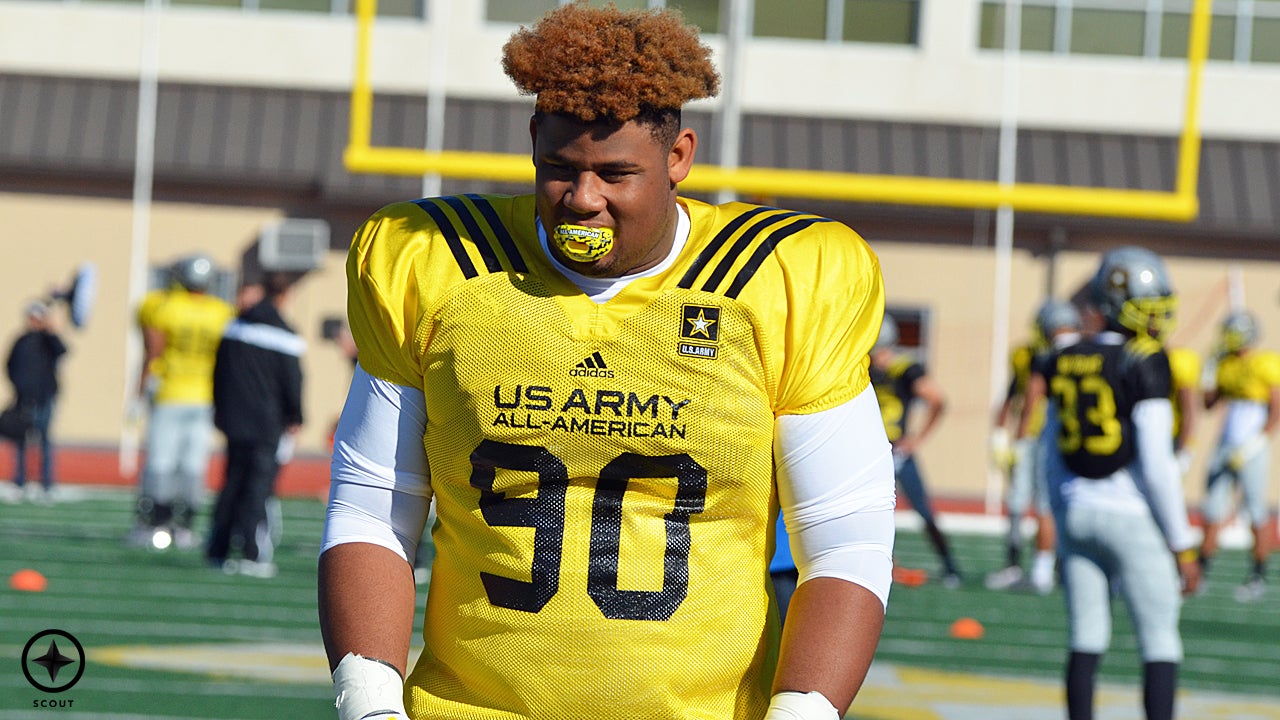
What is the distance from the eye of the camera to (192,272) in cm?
1095

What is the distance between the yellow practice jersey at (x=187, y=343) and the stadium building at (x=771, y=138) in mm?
8858

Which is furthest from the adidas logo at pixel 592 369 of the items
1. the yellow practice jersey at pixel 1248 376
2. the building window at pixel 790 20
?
the building window at pixel 790 20

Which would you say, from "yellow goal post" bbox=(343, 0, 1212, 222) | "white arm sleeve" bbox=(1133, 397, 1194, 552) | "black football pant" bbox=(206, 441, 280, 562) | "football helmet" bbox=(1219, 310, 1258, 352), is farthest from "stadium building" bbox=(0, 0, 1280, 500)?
"white arm sleeve" bbox=(1133, 397, 1194, 552)

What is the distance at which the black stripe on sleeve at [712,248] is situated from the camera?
2445 millimetres

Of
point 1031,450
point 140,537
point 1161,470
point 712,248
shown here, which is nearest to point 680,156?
point 712,248

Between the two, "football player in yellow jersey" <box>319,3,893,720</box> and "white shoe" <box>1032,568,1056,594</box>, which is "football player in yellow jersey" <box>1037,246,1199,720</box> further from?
"white shoe" <box>1032,568,1056,594</box>

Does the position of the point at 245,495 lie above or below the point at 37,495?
above

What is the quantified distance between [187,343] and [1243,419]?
256 inches

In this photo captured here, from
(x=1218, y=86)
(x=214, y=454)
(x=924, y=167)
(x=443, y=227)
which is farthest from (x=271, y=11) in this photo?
(x=443, y=227)

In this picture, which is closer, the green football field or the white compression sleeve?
the white compression sleeve

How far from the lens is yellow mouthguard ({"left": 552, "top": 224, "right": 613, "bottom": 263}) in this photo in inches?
93.7

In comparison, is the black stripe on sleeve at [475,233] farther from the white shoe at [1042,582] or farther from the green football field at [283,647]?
the white shoe at [1042,582]

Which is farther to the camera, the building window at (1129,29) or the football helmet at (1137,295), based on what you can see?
the building window at (1129,29)

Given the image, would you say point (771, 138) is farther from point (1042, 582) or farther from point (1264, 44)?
point (1042, 582)
